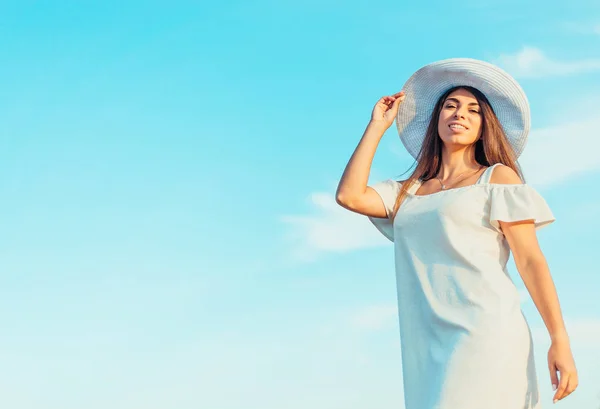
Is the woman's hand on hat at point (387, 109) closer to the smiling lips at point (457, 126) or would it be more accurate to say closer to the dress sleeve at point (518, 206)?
the smiling lips at point (457, 126)

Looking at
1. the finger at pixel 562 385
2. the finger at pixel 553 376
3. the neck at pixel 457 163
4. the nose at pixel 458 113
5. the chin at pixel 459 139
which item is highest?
the nose at pixel 458 113

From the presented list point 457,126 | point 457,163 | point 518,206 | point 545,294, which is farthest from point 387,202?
point 545,294

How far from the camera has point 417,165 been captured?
5.30 meters

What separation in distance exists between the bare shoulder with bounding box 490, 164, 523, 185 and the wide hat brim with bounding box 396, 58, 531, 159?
0.42 meters

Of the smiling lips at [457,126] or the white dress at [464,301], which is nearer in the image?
the white dress at [464,301]

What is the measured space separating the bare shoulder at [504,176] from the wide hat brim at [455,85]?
0.42 metres

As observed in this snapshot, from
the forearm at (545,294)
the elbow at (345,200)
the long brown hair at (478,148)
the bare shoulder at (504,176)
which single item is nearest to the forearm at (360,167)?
the elbow at (345,200)

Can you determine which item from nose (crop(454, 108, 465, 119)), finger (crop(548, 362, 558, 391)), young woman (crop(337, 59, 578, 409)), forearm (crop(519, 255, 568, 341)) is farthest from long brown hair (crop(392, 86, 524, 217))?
finger (crop(548, 362, 558, 391))

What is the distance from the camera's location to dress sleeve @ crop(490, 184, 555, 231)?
4625 mm

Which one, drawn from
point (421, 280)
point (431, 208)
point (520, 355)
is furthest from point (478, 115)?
point (520, 355)

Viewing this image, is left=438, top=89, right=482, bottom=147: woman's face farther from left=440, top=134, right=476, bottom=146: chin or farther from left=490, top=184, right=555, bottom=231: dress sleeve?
left=490, top=184, right=555, bottom=231: dress sleeve

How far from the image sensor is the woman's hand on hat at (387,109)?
5246 millimetres

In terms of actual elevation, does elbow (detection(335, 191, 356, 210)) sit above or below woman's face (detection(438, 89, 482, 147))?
below

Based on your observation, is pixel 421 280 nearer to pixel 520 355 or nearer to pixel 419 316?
pixel 419 316
